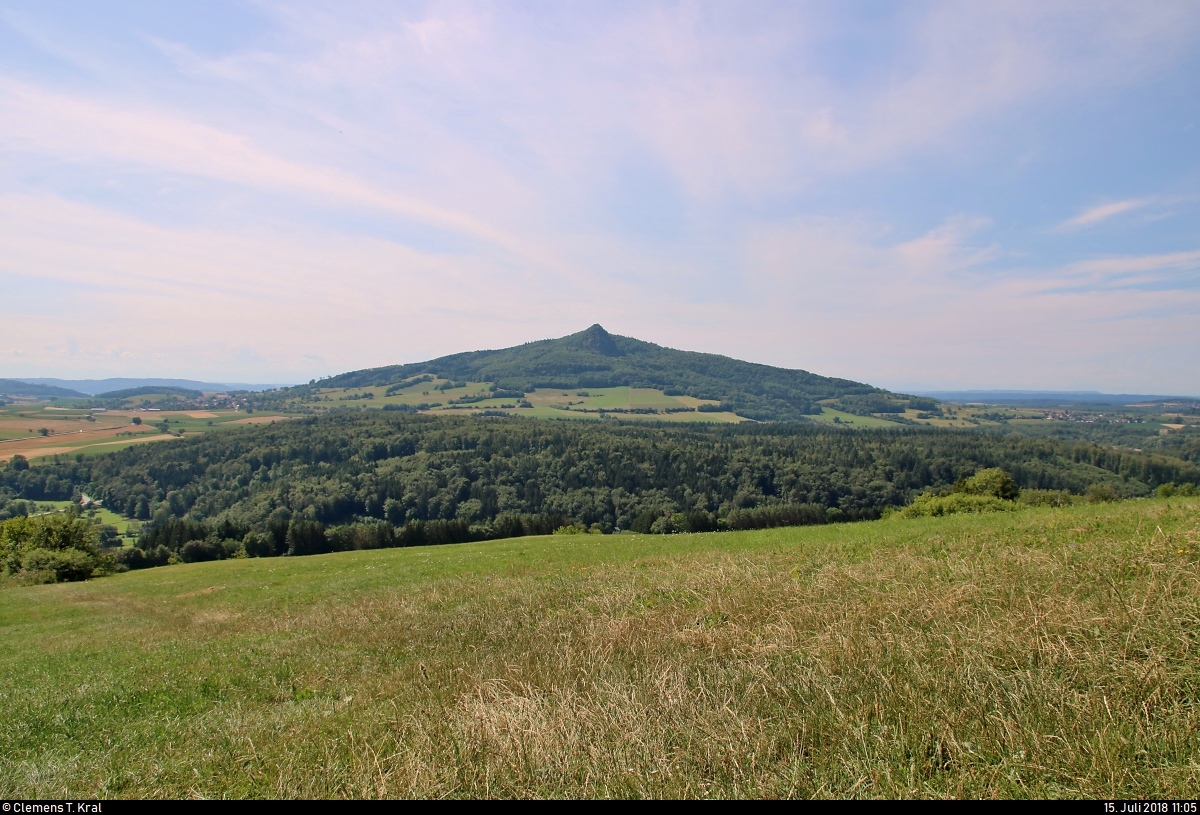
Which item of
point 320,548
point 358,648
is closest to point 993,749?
point 358,648

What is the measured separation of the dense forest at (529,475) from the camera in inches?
4021

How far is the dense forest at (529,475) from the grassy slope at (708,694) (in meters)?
81.4

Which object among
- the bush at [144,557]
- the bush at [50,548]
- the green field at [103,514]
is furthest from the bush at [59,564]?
the green field at [103,514]

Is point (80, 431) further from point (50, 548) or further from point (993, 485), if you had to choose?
point (993, 485)

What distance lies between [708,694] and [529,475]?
111 meters

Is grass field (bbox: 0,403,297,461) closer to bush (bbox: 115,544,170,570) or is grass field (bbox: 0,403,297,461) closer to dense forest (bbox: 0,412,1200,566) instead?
dense forest (bbox: 0,412,1200,566)

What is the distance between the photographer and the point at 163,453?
125375 mm

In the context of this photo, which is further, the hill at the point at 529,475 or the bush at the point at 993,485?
the hill at the point at 529,475

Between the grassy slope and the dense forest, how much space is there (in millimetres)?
81418

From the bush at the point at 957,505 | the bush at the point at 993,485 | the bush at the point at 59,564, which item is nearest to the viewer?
the bush at the point at 957,505

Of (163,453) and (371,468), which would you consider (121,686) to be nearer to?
(371,468)

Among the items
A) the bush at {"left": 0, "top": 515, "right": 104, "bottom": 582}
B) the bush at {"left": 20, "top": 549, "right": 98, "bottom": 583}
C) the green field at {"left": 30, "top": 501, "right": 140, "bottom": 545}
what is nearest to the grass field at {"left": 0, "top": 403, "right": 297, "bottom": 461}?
the green field at {"left": 30, "top": 501, "right": 140, "bottom": 545}

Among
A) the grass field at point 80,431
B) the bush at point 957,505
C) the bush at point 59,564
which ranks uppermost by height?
the bush at point 957,505

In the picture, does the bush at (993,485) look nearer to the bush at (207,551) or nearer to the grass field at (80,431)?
the bush at (207,551)
